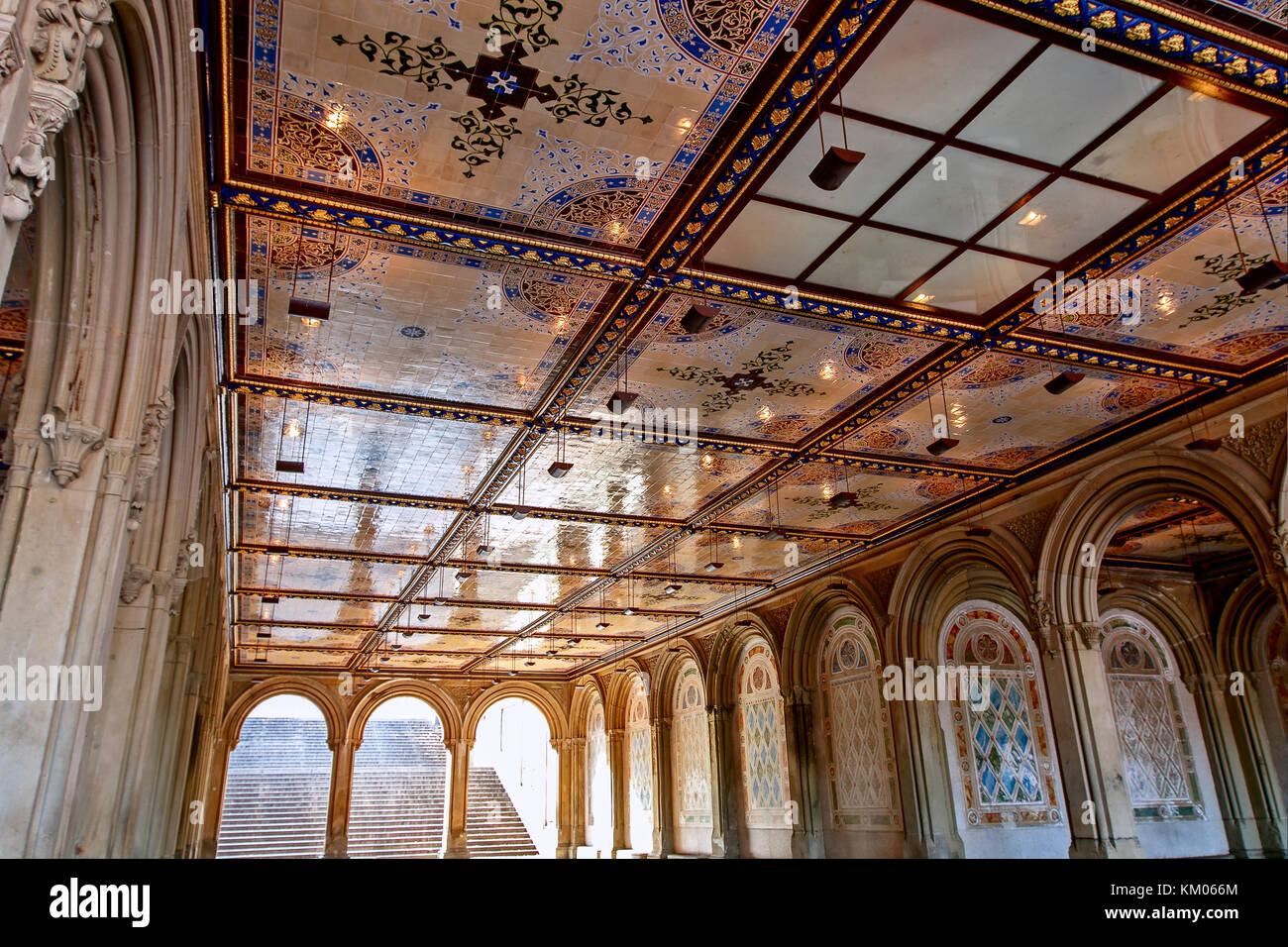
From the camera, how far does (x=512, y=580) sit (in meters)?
14.8

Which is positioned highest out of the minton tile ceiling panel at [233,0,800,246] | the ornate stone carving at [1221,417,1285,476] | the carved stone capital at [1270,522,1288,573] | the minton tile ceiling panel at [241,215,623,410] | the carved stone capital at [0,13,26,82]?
the minton tile ceiling panel at [241,215,623,410]

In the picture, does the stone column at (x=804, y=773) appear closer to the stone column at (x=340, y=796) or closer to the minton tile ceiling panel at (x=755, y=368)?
the minton tile ceiling panel at (x=755, y=368)

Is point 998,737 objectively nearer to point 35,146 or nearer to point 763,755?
point 763,755

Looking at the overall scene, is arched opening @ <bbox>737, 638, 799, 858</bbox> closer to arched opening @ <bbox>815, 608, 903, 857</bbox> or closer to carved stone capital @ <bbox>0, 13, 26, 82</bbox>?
arched opening @ <bbox>815, 608, 903, 857</bbox>

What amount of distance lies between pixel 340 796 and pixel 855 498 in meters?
17.8

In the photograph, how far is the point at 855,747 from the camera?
13.7 meters

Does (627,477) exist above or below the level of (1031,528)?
above

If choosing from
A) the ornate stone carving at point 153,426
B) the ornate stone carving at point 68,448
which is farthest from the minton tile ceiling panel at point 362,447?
the ornate stone carving at point 68,448

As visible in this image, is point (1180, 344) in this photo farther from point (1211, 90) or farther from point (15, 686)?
point (15, 686)

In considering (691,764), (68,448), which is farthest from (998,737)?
(68,448)

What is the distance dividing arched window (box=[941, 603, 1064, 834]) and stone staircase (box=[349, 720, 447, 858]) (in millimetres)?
15550

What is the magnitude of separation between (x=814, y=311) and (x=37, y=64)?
18.1 ft

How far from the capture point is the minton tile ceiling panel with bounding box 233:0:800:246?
4.21 meters

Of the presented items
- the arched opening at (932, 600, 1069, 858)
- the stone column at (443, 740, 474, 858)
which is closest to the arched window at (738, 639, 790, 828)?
the arched opening at (932, 600, 1069, 858)
